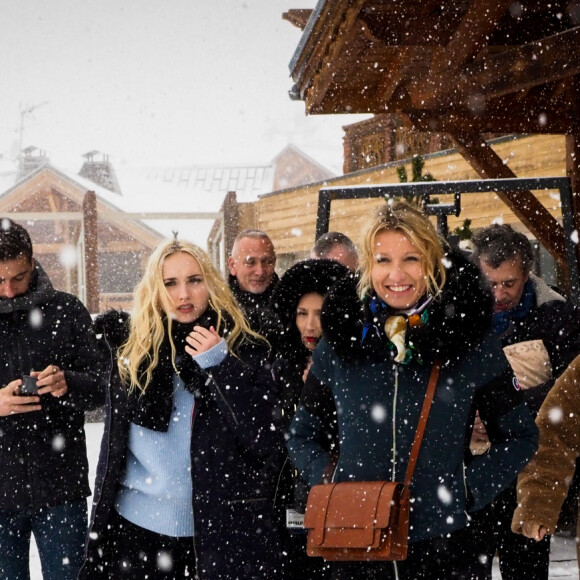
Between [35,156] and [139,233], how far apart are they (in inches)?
723

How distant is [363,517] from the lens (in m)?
2.49

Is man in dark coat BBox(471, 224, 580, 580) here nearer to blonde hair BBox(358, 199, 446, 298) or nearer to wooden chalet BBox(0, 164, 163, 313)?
blonde hair BBox(358, 199, 446, 298)

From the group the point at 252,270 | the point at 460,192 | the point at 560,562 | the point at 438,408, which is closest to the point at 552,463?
the point at 438,408

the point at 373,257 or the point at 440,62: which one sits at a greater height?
the point at 440,62

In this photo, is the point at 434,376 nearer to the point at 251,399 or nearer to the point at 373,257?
the point at 373,257

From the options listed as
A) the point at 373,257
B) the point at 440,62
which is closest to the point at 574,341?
the point at 373,257

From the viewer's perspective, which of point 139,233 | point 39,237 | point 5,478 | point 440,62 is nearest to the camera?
point 5,478

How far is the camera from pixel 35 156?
3856cm

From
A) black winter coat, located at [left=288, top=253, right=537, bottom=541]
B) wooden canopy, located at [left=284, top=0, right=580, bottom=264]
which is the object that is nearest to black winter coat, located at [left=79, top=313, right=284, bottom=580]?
black winter coat, located at [left=288, top=253, right=537, bottom=541]

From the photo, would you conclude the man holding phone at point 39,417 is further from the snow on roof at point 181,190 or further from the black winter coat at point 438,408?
the snow on roof at point 181,190

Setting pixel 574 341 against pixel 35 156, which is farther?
pixel 35 156

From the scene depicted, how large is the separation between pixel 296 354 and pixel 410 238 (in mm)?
918

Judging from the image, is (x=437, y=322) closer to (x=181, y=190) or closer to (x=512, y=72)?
(x=512, y=72)

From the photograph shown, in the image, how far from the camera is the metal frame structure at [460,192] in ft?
15.8
